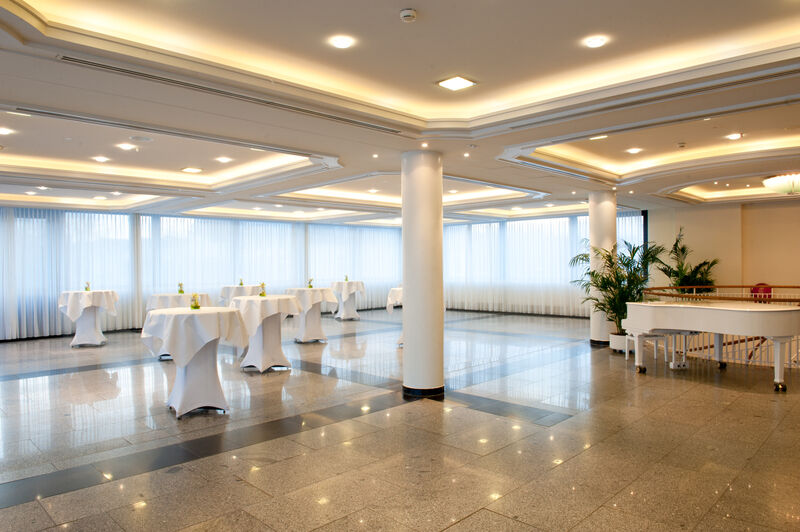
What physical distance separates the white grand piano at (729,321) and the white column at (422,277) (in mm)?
2997

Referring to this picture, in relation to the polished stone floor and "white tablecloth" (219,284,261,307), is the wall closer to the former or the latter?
the polished stone floor

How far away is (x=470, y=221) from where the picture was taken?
55.8ft

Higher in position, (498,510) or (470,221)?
(470,221)

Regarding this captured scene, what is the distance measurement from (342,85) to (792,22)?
3559 millimetres

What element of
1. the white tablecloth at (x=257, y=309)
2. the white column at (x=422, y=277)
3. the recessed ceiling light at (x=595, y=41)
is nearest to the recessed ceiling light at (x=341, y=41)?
the recessed ceiling light at (x=595, y=41)

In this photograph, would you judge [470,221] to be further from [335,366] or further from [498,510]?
[498,510]

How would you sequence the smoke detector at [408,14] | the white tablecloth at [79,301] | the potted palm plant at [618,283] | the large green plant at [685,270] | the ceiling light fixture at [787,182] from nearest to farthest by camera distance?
the smoke detector at [408,14]
the ceiling light fixture at [787,182]
the potted palm plant at [618,283]
the white tablecloth at [79,301]
the large green plant at [685,270]

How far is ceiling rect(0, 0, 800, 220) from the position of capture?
3590mm

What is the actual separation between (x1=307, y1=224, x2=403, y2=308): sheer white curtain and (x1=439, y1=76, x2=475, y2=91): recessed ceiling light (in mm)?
12225

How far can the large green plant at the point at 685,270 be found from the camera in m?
12.8

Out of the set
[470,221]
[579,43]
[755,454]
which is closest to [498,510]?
[755,454]

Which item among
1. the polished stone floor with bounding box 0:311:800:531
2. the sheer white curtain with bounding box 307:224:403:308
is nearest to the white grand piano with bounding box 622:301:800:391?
the polished stone floor with bounding box 0:311:800:531

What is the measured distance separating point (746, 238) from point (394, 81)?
11.6 m

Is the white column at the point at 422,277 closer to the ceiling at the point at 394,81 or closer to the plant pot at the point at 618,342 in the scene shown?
the ceiling at the point at 394,81
